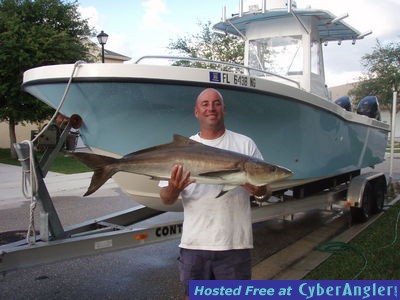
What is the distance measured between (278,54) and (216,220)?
434 centimetres

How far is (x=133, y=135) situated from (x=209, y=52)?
18.5 meters

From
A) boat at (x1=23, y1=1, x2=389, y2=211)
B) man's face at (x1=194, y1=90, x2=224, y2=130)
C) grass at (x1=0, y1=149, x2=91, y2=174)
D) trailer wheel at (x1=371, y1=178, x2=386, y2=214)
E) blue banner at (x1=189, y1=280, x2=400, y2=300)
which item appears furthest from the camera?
grass at (x1=0, y1=149, x2=91, y2=174)

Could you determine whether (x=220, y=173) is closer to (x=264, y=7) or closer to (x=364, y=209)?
(x=264, y=7)

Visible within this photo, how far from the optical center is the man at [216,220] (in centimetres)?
226

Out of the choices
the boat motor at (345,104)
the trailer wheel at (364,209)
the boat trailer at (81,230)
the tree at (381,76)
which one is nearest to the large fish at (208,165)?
the boat trailer at (81,230)

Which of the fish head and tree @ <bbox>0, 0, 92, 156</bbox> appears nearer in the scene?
the fish head

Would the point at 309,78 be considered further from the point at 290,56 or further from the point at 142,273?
the point at 142,273

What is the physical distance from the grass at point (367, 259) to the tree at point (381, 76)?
30.3 meters

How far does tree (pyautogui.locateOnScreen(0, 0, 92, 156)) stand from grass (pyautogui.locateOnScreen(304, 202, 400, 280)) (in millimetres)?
13630

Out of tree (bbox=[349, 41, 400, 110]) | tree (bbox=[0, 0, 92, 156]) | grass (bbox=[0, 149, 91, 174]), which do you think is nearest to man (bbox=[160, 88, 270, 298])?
grass (bbox=[0, 149, 91, 174])

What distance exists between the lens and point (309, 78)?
232 inches

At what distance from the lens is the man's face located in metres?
2.25

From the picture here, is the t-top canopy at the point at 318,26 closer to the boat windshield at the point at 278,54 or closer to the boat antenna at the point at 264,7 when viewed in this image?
the boat antenna at the point at 264,7

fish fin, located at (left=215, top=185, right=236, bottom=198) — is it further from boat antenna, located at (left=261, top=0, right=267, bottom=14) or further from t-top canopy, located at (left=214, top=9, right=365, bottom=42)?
t-top canopy, located at (left=214, top=9, right=365, bottom=42)
